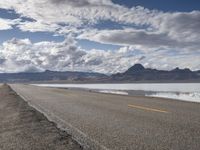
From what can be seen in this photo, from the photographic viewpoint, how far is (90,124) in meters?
10.6

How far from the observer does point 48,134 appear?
346 inches

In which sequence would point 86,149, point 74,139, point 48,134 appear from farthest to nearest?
point 48,134, point 74,139, point 86,149

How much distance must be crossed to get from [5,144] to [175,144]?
3.92m

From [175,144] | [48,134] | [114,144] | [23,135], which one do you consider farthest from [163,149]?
[23,135]

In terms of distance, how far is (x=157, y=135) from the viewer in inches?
Answer: 314

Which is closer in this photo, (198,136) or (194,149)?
(194,149)

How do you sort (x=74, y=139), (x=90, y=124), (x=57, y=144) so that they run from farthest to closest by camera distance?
(x=90, y=124), (x=74, y=139), (x=57, y=144)

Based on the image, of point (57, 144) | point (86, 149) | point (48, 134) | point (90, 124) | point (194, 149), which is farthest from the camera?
point (90, 124)

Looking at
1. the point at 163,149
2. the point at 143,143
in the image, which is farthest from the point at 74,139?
the point at 163,149

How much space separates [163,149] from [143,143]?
72 cm

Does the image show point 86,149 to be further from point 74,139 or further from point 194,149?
point 194,149

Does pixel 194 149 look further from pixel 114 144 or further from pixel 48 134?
pixel 48 134

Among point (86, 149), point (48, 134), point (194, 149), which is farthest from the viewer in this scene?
point (48, 134)

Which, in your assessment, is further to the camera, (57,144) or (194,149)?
(57,144)
